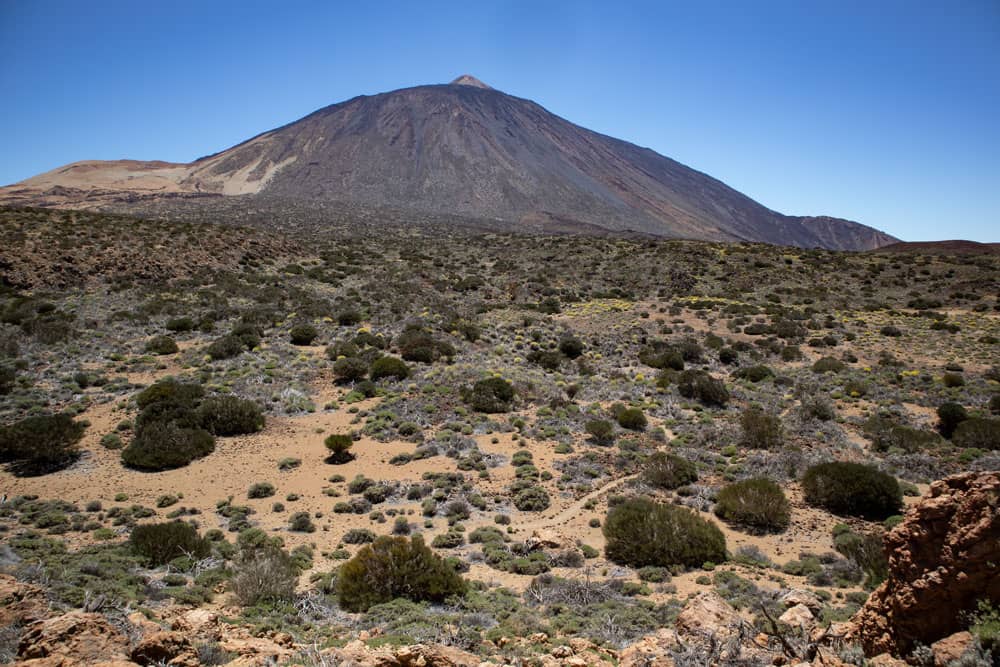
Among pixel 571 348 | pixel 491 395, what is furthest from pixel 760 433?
pixel 571 348

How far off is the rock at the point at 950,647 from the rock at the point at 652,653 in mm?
1752

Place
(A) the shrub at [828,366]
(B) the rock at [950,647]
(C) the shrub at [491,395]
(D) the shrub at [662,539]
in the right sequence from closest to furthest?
(B) the rock at [950,647], (D) the shrub at [662,539], (C) the shrub at [491,395], (A) the shrub at [828,366]

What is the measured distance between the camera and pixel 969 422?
41.3 feet

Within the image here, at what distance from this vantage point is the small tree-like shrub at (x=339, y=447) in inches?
469

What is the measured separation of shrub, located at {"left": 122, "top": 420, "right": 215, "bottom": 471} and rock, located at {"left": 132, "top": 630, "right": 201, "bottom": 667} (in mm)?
8460

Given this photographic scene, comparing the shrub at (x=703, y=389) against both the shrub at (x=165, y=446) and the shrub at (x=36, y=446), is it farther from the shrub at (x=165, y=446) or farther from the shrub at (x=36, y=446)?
the shrub at (x=36, y=446)

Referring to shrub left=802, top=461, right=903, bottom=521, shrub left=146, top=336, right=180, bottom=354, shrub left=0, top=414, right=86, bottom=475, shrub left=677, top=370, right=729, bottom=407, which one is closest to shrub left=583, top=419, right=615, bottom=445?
shrub left=677, top=370, right=729, bottom=407

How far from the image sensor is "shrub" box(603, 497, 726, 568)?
25.4 ft

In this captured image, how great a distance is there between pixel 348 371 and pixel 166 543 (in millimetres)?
9745

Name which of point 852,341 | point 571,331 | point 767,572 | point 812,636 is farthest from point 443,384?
point 852,341

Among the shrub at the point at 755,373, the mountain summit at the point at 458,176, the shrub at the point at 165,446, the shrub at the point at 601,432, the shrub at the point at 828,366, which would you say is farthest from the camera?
the mountain summit at the point at 458,176

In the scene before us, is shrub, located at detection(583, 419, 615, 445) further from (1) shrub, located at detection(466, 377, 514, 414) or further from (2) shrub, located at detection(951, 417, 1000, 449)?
(2) shrub, located at detection(951, 417, 1000, 449)

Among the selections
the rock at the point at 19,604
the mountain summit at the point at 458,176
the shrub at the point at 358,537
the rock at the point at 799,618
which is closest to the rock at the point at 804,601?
the rock at the point at 799,618

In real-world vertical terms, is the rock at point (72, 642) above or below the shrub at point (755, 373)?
below
